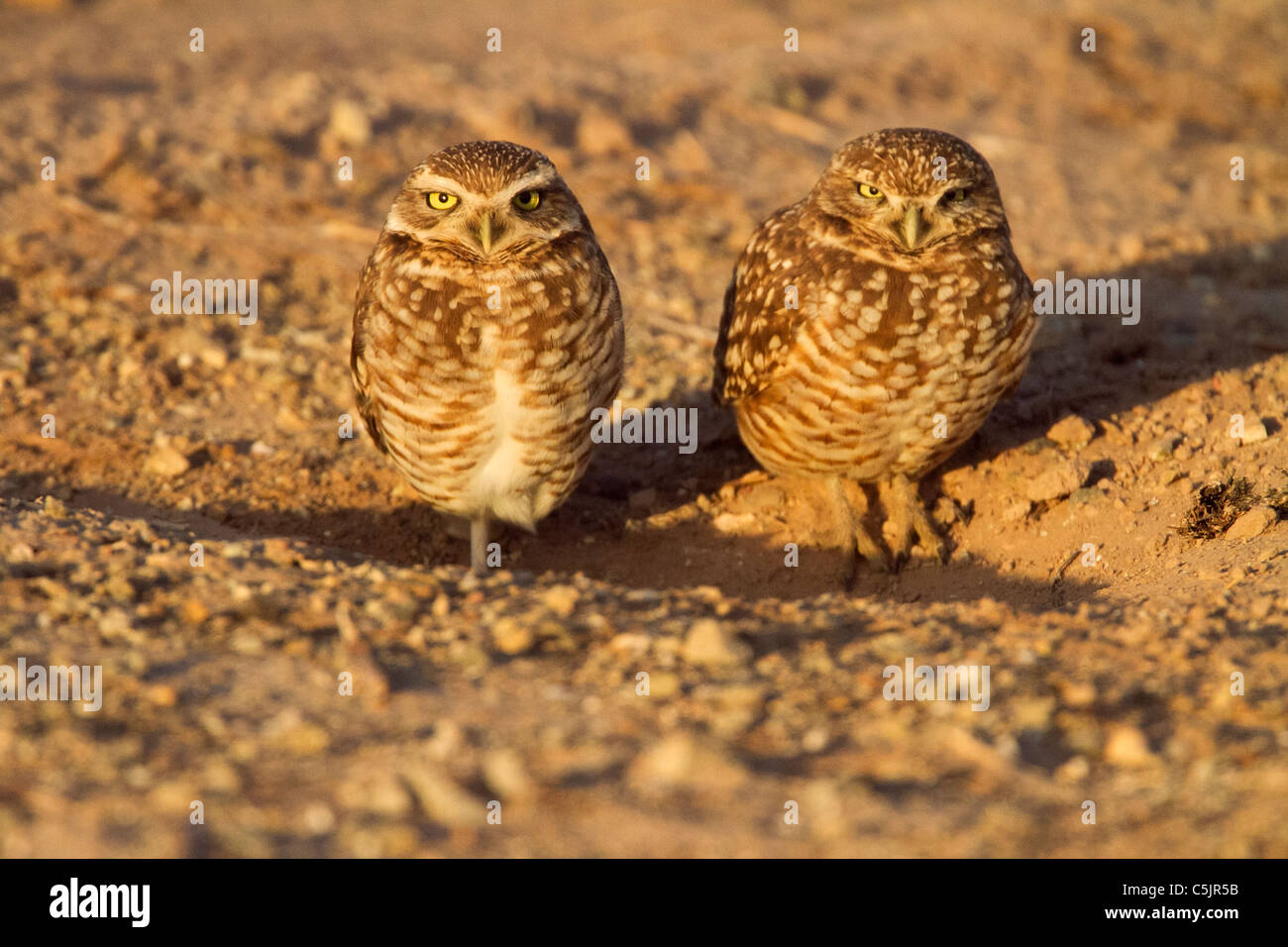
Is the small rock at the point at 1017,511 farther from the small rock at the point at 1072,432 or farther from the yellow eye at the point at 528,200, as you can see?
the yellow eye at the point at 528,200

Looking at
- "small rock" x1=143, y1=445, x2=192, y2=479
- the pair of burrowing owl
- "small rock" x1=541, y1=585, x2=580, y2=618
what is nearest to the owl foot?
the pair of burrowing owl

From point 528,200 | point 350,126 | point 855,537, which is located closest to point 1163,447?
point 855,537

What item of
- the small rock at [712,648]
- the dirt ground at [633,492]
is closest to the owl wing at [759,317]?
the dirt ground at [633,492]

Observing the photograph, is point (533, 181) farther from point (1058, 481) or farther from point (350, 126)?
point (350, 126)

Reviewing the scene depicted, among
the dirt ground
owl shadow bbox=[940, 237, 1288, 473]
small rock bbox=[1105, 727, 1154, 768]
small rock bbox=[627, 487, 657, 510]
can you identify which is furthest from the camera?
owl shadow bbox=[940, 237, 1288, 473]

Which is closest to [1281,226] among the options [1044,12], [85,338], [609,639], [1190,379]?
[1190,379]

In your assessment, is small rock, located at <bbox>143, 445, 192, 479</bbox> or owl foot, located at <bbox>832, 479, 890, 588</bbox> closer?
owl foot, located at <bbox>832, 479, 890, 588</bbox>

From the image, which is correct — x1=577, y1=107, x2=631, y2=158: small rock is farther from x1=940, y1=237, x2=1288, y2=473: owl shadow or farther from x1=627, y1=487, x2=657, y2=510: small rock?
x1=627, y1=487, x2=657, y2=510: small rock
